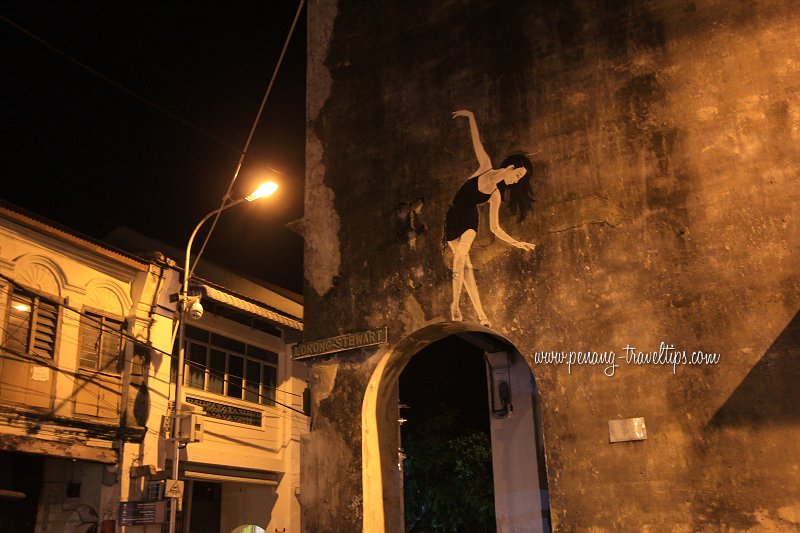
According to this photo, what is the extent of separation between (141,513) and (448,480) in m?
8.74

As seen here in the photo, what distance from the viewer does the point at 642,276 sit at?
754 centimetres

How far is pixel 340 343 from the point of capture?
8930 millimetres

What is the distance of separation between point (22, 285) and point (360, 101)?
27.7 feet

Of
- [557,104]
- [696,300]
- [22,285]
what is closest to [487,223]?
[557,104]

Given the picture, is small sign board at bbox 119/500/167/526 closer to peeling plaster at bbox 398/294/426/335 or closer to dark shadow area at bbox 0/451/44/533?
dark shadow area at bbox 0/451/44/533

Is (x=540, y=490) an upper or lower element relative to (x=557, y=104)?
lower

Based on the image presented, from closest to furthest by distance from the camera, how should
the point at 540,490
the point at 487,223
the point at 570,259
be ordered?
the point at 570,259 → the point at 487,223 → the point at 540,490

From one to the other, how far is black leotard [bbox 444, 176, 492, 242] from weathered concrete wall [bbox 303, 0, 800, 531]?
0.43ft

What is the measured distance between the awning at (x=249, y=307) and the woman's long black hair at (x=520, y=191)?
8.65 meters

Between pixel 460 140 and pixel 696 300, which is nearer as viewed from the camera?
pixel 696 300

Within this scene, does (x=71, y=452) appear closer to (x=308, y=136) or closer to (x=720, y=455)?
(x=308, y=136)

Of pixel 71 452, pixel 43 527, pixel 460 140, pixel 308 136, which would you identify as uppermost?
pixel 308 136

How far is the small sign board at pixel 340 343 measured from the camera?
8703 mm

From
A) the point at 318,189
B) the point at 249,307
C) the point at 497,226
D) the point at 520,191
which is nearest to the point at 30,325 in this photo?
the point at 249,307
